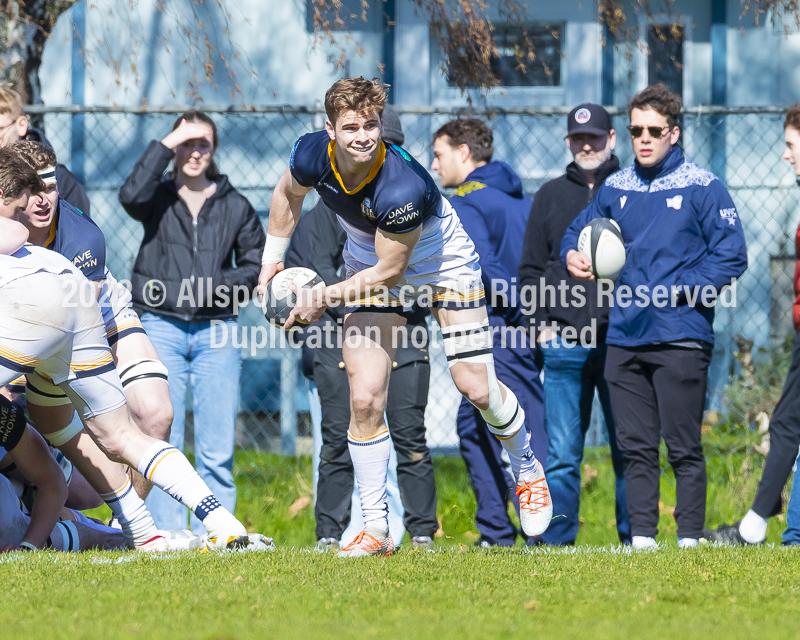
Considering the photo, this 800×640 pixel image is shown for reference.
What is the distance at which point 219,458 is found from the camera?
20.5 feet

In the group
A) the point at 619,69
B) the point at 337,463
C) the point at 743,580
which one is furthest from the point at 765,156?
the point at 743,580

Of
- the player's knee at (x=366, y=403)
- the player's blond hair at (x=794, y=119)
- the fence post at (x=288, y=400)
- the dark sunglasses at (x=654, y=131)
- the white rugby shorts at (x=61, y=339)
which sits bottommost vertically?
the fence post at (x=288, y=400)

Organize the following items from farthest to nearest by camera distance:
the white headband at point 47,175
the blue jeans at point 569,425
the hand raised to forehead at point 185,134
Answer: the hand raised to forehead at point 185,134 < the blue jeans at point 569,425 < the white headband at point 47,175

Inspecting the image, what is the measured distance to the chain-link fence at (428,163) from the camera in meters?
9.18

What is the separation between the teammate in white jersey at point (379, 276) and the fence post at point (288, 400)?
4.05m

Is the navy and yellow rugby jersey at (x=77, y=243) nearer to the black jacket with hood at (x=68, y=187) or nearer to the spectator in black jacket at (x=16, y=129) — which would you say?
the spectator in black jacket at (x=16, y=129)

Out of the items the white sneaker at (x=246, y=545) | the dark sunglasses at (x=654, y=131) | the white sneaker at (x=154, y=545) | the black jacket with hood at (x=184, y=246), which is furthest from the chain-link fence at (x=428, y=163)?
the white sneaker at (x=246, y=545)

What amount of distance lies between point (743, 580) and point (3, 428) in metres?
3.70

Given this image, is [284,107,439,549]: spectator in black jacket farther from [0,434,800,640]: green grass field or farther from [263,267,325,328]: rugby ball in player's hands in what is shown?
[263,267,325,328]: rugby ball in player's hands

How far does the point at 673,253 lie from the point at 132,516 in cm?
338

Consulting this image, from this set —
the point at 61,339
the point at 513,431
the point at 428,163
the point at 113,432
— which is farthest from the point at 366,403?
the point at 428,163

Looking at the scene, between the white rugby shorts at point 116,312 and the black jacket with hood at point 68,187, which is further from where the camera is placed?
the black jacket with hood at point 68,187

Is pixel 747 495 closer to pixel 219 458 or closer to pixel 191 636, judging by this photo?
pixel 219 458

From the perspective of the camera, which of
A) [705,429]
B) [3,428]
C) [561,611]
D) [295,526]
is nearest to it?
[561,611]
